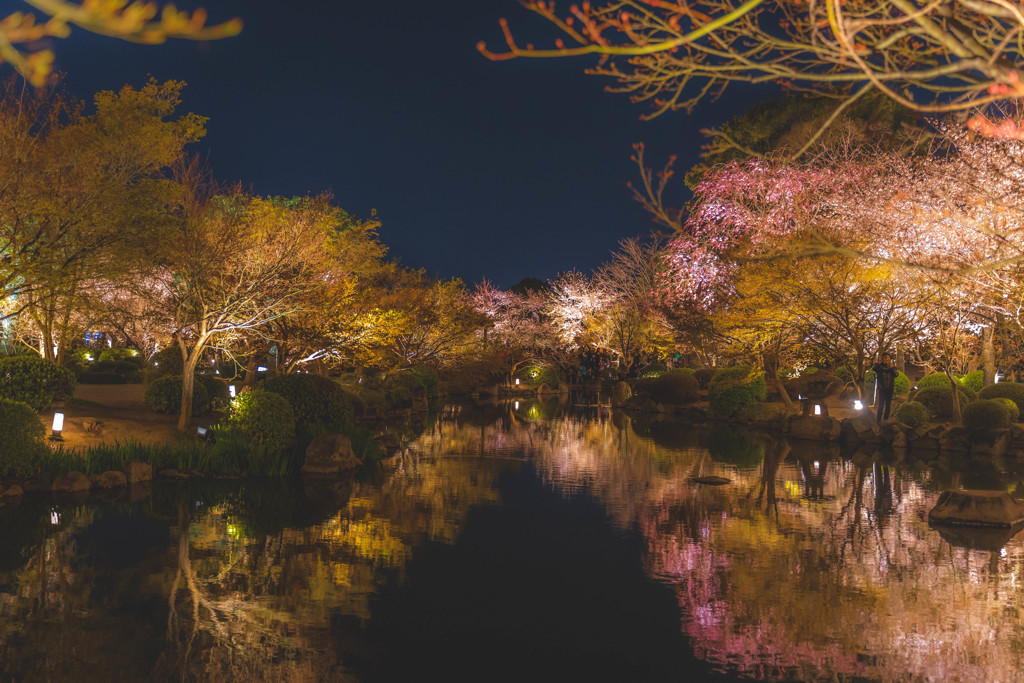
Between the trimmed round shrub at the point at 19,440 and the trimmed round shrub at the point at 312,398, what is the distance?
6323 millimetres

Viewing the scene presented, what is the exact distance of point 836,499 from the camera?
41.8 feet

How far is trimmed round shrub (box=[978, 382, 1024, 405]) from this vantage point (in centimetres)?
2302

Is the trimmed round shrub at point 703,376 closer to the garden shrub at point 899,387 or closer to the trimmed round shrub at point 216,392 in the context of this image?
the garden shrub at point 899,387

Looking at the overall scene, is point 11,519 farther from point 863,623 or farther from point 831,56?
point 831,56

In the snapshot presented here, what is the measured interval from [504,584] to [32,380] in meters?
14.3

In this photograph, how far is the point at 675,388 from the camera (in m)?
32.4

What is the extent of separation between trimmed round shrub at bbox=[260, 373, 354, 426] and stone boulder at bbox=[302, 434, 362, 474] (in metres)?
2.95

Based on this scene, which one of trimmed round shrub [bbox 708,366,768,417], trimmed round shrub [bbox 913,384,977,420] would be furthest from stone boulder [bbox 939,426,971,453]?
trimmed round shrub [bbox 708,366,768,417]

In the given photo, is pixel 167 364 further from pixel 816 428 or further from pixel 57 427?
pixel 816 428

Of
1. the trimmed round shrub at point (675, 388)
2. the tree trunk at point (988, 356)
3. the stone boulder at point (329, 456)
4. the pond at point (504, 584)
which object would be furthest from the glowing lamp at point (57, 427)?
the tree trunk at point (988, 356)

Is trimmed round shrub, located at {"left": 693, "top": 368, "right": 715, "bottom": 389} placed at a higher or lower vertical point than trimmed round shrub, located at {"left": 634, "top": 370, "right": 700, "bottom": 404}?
higher

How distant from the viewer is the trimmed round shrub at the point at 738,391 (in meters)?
27.7

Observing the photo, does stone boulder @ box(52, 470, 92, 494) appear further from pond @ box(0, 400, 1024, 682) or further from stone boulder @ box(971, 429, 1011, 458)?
stone boulder @ box(971, 429, 1011, 458)

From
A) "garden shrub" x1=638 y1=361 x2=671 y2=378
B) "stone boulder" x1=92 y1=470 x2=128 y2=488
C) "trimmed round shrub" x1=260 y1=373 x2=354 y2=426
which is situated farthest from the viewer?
"garden shrub" x1=638 y1=361 x2=671 y2=378
